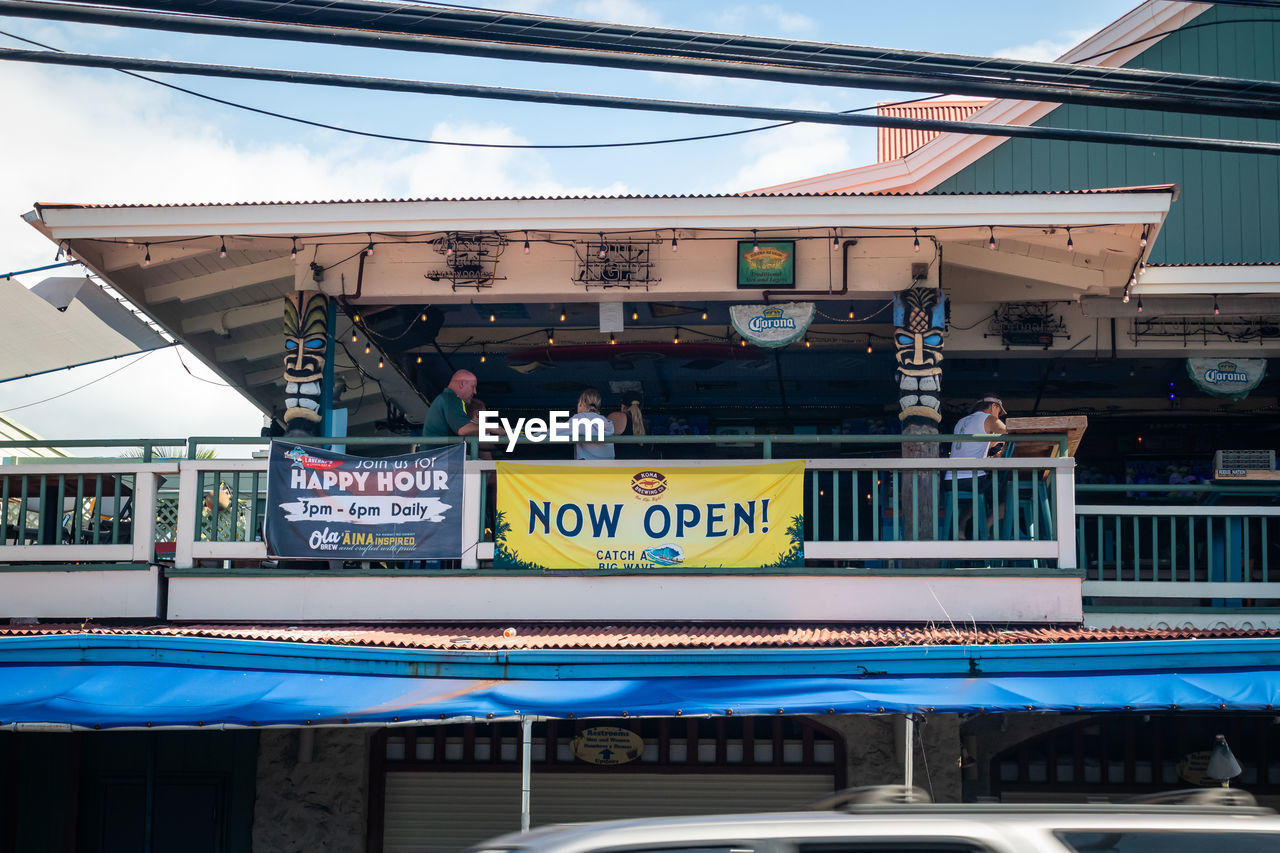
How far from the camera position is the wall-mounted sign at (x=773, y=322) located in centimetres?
1208

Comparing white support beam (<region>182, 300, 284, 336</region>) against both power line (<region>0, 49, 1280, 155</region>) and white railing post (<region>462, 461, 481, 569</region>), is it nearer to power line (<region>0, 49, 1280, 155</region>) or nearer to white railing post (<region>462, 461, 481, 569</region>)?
white railing post (<region>462, 461, 481, 569</region>)

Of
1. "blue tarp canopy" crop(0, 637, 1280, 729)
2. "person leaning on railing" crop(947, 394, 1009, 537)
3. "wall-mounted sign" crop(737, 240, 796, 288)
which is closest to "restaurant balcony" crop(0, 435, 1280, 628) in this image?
"person leaning on railing" crop(947, 394, 1009, 537)

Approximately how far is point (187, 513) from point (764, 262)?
18.7 feet

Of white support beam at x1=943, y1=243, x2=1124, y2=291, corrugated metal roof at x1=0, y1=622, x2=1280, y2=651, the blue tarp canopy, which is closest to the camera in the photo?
the blue tarp canopy

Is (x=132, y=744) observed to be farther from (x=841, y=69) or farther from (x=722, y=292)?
(x=841, y=69)

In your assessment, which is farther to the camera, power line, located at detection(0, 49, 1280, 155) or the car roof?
power line, located at detection(0, 49, 1280, 155)

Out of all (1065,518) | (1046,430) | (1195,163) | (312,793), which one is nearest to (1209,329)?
(1195,163)

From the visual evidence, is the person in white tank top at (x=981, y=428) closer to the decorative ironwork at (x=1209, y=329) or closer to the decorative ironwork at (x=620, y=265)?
the decorative ironwork at (x=620, y=265)

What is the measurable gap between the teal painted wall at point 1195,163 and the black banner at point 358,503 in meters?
9.12

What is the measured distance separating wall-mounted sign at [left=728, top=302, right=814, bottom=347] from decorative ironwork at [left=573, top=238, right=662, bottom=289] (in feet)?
3.10

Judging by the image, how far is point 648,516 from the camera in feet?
33.7

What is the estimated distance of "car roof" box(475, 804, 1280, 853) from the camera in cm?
431

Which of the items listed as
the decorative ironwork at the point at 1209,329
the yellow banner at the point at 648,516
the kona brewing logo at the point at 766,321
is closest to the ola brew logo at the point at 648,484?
the yellow banner at the point at 648,516

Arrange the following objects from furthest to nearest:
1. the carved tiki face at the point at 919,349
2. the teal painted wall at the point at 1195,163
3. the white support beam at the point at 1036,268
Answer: the teal painted wall at the point at 1195,163 < the white support beam at the point at 1036,268 < the carved tiki face at the point at 919,349
